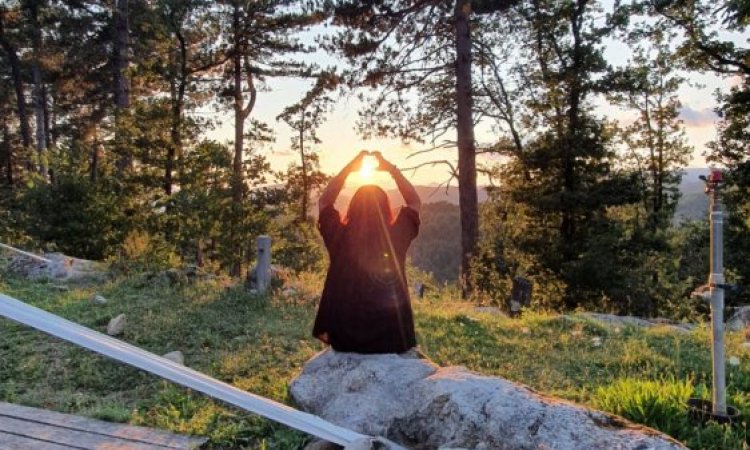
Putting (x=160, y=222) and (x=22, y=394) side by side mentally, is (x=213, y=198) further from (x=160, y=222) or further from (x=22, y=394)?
(x=22, y=394)

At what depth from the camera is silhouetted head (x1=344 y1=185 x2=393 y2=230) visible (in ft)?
13.6

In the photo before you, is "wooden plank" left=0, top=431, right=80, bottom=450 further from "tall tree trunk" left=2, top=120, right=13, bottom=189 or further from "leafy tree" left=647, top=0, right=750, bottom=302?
"tall tree trunk" left=2, top=120, right=13, bottom=189

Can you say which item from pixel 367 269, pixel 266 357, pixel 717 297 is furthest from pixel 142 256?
pixel 717 297

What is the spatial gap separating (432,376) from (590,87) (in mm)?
15685

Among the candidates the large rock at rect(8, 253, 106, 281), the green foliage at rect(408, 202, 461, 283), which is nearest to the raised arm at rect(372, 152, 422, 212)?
the large rock at rect(8, 253, 106, 281)

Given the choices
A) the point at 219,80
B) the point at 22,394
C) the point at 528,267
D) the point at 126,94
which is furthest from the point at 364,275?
the point at 219,80

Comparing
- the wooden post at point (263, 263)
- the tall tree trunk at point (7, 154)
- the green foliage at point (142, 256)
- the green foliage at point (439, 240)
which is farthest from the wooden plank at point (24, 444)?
the green foliage at point (439, 240)

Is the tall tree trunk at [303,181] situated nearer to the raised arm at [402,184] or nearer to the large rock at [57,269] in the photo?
the large rock at [57,269]

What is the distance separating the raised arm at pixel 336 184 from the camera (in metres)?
4.25

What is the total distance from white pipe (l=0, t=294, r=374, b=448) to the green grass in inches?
14.1

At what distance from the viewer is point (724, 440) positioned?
334 centimetres

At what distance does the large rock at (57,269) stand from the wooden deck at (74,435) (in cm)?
624

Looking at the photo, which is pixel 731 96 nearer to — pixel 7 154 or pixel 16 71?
pixel 16 71

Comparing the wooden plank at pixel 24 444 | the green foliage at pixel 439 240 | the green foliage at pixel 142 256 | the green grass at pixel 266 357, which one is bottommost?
the green foliage at pixel 439 240
